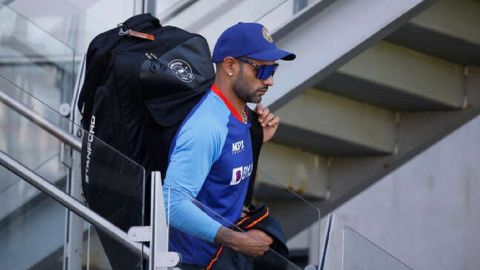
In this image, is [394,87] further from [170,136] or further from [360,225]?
[360,225]

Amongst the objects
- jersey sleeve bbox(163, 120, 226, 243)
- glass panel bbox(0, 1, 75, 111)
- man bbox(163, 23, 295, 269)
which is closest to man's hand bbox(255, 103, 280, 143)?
man bbox(163, 23, 295, 269)

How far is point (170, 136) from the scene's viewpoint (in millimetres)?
5242

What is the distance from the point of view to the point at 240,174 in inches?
207

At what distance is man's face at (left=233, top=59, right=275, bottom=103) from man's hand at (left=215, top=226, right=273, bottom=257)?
546 mm

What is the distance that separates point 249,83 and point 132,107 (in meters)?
0.40

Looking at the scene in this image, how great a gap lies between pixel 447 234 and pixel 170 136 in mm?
7807

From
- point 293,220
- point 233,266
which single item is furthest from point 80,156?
point 293,220

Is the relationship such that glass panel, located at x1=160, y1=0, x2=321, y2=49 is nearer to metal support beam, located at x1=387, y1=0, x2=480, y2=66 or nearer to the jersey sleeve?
metal support beam, located at x1=387, y1=0, x2=480, y2=66

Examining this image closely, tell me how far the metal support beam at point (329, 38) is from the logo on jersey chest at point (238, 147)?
185cm

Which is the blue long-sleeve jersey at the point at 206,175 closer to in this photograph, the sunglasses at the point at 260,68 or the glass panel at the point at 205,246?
the glass panel at the point at 205,246

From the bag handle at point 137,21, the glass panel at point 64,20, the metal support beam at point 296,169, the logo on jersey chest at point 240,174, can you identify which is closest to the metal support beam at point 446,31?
the metal support beam at point 296,169

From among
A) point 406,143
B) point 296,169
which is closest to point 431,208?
point 406,143

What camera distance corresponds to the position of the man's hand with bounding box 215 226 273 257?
498cm

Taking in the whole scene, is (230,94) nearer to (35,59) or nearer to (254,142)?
(254,142)
